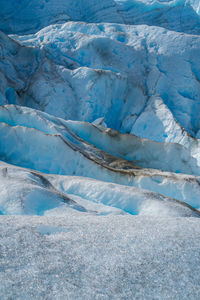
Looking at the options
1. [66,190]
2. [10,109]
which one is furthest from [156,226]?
[10,109]

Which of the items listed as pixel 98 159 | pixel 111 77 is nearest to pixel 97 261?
pixel 98 159

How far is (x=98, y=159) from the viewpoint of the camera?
568 centimetres

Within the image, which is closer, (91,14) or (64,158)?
(64,158)

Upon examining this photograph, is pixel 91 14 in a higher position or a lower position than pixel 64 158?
higher

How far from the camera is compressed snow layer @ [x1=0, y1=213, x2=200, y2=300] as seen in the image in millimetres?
1321

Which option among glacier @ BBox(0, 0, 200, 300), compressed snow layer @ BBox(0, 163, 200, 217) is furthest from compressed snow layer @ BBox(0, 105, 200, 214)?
compressed snow layer @ BBox(0, 163, 200, 217)

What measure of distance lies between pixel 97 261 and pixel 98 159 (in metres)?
4.18

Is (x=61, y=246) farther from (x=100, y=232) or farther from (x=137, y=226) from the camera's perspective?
(x=137, y=226)

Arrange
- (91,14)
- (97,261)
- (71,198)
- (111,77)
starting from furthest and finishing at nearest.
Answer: (91,14), (111,77), (71,198), (97,261)

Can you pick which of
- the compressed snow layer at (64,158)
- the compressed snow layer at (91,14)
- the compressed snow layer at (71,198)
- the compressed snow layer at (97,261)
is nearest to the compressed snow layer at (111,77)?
the compressed snow layer at (64,158)

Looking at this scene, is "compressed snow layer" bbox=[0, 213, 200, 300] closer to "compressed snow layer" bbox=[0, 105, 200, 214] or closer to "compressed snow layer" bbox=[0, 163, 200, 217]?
"compressed snow layer" bbox=[0, 163, 200, 217]

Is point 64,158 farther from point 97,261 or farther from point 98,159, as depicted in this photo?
point 97,261

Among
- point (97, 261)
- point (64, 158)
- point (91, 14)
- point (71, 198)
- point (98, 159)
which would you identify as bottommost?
point (98, 159)

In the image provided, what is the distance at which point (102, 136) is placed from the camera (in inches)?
277
